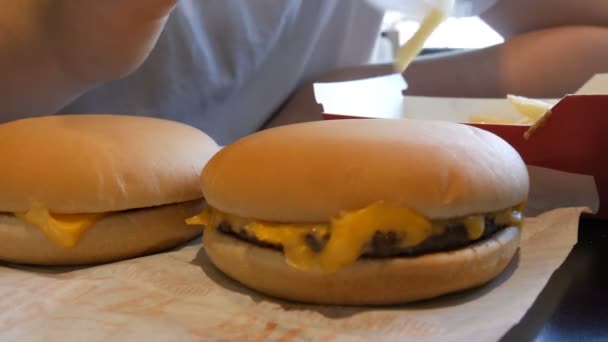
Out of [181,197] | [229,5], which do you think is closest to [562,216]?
[181,197]

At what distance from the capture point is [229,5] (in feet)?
4.26

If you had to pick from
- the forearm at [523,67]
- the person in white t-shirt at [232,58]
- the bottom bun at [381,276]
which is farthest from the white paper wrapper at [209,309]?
the forearm at [523,67]

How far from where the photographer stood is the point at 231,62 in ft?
4.43

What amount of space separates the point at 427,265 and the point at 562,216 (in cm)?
29

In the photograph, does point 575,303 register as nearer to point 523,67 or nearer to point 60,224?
point 60,224

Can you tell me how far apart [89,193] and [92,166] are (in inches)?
1.3

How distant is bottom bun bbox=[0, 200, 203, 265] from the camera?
69 centimetres

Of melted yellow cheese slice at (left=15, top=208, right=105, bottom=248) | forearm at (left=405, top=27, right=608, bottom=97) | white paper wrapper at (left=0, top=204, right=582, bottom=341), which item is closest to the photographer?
white paper wrapper at (left=0, top=204, right=582, bottom=341)

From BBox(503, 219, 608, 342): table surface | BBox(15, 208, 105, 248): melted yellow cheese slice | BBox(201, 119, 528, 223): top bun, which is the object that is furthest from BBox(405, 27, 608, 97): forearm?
BBox(15, 208, 105, 248): melted yellow cheese slice

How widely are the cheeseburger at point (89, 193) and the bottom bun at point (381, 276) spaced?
159 millimetres

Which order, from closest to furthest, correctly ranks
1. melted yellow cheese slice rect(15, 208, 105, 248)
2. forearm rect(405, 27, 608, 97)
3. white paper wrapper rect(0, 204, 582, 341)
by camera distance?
white paper wrapper rect(0, 204, 582, 341) < melted yellow cheese slice rect(15, 208, 105, 248) < forearm rect(405, 27, 608, 97)

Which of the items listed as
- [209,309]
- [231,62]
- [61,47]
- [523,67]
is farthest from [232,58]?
[209,309]

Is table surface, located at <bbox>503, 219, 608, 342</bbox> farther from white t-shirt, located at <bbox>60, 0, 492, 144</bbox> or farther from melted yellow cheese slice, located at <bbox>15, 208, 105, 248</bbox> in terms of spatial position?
white t-shirt, located at <bbox>60, 0, 492, 144</bbox>

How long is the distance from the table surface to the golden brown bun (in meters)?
0.39
